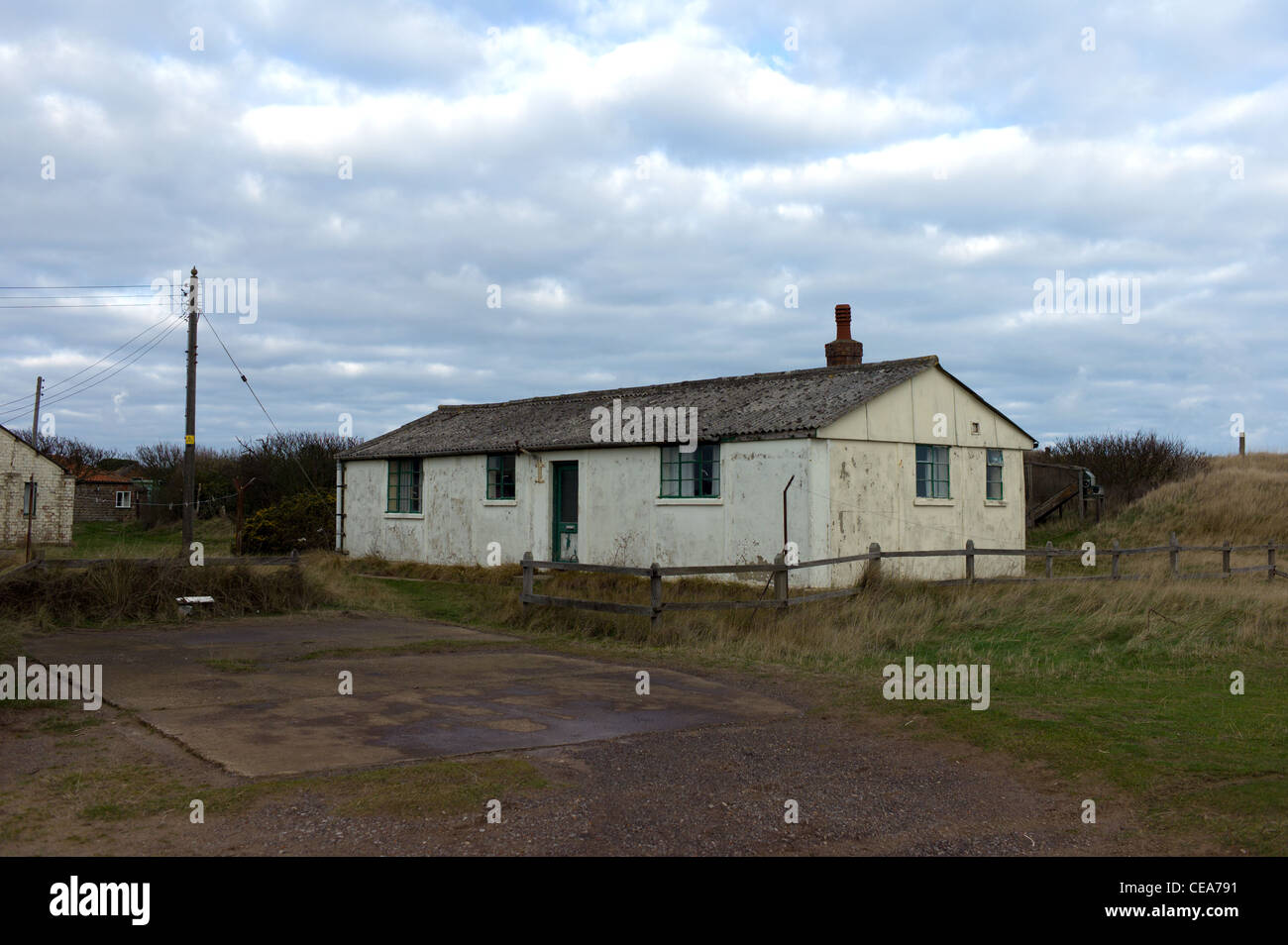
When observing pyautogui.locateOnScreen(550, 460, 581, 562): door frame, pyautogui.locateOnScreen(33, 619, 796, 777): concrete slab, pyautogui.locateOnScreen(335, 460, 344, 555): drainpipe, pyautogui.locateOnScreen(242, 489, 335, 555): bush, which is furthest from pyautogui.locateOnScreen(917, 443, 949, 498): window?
pyautogui.locateOnScreen(242, 489, 335, 555): bush

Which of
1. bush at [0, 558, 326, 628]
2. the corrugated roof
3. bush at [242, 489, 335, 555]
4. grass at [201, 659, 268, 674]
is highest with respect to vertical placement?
the corrugated roof

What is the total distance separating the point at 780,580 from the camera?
579 inches

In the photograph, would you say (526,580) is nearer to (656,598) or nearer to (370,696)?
(656,598)

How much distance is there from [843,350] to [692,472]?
16.1 feet

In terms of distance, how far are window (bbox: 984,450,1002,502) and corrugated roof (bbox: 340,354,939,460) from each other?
2.99 meters

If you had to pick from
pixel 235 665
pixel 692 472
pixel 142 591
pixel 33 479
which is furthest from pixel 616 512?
pixel 33 479

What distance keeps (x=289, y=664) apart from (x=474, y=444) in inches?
526

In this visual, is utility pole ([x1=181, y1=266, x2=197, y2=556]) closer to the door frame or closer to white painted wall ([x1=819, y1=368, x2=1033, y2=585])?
the door frame

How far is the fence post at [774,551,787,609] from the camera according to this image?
14.5 meters

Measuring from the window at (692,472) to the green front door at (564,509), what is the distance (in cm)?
272

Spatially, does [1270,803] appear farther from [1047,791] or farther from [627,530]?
[627,530]

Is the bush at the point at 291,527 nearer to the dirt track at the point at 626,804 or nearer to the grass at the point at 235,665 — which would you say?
the grass at the point at 235,665

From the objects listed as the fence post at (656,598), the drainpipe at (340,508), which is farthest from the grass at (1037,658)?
the drainpipe at (340,508)
